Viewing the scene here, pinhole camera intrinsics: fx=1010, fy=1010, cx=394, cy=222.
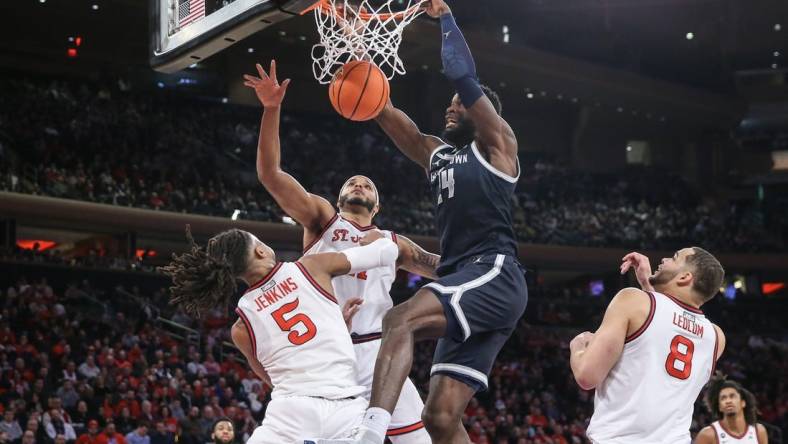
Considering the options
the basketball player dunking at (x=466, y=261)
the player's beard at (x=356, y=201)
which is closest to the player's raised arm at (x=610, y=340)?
the basketball player dunking at (x=466, y=261)

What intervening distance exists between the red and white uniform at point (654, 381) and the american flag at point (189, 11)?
10.2ft

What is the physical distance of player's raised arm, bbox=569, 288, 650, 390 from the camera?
4.17 meters

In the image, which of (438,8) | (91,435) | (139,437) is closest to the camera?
(438,8)

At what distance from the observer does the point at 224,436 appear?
8047mm

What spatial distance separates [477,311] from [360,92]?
1.41 m

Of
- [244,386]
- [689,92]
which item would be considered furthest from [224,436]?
[689,92]

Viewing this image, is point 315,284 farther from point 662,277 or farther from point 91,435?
point 91,435

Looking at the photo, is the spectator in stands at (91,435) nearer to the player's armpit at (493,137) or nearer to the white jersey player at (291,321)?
the white jersey player at (291,321)

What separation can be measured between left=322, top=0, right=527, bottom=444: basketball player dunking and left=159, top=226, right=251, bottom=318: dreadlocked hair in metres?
0.71

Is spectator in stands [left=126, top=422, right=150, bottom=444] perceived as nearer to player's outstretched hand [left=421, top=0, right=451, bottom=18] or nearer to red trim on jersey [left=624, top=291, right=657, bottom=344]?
player's outstretched hand [left=421, top=0, right=451, bottom=18]

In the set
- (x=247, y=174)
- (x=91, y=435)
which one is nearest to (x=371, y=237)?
(x=91, y=435)

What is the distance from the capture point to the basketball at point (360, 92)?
517cm

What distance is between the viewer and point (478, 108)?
4.64 m

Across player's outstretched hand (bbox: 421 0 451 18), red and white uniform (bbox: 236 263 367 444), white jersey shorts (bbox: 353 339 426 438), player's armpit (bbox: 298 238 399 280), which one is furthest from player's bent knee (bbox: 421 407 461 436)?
player's outstretched hand (bbox: 421 0 451 18)
